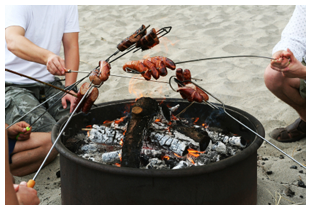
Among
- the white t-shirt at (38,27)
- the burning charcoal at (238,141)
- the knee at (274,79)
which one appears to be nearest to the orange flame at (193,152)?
the burning charcoal at (238,141)

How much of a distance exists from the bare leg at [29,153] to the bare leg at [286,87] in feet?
7.22

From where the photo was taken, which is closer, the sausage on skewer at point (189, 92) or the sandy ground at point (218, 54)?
the sausage on skewer at point (189, 92)

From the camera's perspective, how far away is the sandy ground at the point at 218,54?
2536 millimetres

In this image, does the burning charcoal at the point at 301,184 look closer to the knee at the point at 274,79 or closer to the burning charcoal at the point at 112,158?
the knee at the point at 274,79

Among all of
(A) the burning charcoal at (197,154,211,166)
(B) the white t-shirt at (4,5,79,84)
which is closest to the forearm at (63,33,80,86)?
(B) the white t-shirt at (4,5,79,84)

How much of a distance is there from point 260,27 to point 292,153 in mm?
3813

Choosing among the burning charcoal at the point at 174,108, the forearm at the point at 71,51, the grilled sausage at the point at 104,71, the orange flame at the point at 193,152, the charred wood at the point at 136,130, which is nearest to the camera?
the charred wood at the point at 136,130

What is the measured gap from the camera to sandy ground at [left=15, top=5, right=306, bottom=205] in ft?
8.32

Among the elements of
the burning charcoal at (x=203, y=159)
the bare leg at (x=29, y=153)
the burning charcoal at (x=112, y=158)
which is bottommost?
the bare leg at (x=29, y=153)

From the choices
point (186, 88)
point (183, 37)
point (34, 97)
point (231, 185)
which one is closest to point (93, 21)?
point (183, 37)

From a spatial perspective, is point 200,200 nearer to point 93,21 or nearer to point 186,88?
point 186,88

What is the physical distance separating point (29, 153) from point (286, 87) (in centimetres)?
246

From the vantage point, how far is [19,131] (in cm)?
250

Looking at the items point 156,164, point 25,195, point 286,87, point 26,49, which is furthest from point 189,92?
point 26,49
